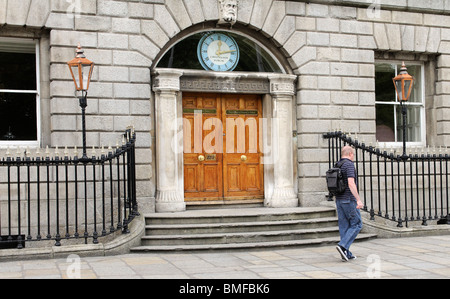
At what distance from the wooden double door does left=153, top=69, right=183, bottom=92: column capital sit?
1.92ft

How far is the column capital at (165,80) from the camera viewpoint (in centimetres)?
1058

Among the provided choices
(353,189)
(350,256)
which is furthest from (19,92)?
(350,256)

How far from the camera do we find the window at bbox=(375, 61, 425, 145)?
1280cm

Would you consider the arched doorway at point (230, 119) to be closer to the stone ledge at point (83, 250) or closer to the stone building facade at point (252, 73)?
the stone building facade at point (252, 73)

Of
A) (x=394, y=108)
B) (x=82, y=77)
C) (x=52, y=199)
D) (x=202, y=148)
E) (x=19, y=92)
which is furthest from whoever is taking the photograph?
(x=394, y=108)

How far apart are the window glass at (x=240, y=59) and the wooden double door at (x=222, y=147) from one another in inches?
24.8

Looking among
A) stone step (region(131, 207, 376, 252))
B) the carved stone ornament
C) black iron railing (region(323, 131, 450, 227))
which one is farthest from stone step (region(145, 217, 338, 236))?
the carved stone ornament

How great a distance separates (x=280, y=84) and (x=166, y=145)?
2.83 metres

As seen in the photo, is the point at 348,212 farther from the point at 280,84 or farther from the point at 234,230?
the point at 280,84

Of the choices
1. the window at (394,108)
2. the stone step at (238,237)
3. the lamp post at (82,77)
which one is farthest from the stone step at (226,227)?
the window at (394,108)

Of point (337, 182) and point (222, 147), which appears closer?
point (337, 182)

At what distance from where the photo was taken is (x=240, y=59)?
11.5 meters

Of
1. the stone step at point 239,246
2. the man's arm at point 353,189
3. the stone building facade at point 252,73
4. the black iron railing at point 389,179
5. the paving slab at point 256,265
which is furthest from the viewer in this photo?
the black iron railing at point 389,179

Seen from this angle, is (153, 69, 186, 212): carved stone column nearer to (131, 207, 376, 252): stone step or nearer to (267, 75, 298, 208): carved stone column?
(131, 207, 376, 252): stone step
